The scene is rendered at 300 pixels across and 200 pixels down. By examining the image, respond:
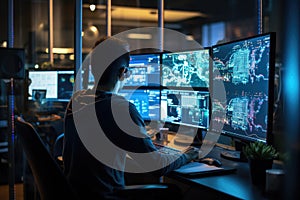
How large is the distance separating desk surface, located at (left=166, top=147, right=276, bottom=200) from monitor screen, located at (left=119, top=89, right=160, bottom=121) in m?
0.98

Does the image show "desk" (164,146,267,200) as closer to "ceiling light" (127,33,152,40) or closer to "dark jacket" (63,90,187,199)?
"dark jacket" (63,90,187,199)

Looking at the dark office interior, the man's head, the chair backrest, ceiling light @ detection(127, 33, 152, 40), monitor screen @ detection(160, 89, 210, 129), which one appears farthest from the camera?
ceiling light @ detection(127, 33, 152, 40)

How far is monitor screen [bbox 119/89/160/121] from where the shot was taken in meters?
2.92

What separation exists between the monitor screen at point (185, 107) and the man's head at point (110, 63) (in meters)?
0.63

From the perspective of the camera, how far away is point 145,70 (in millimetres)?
3020

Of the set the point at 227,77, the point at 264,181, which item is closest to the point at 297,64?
the point at 264,181

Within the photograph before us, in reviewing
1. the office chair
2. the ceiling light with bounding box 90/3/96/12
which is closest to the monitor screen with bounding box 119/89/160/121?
the office chair

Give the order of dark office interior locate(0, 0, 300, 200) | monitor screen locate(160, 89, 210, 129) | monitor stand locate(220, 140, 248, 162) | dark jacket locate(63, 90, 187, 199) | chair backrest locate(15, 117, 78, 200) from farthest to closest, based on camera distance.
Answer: monitor screen locate(160, 89, 210, 129)
monitor stand locate(220, 140, 248, 162)
dark jacket locate(63, 90, 187, 199)
chair backrest locate(15, 117, 78, 200)
dark office interior locate(0, 0, 300, 200)

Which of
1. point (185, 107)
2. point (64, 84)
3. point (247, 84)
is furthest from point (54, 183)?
point (64, 84)

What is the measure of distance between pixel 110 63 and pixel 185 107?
81 cm

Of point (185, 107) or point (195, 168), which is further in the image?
point (185, 107)

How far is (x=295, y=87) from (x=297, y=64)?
29mm

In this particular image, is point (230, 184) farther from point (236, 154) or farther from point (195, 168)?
point (236, 154)

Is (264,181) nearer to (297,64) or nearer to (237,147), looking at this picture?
(237,147)
